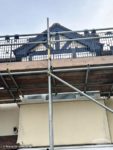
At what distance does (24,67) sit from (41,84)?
1.13 metres

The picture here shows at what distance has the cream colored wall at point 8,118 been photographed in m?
10.1

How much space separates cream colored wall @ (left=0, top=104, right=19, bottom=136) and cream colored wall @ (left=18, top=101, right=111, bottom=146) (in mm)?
567

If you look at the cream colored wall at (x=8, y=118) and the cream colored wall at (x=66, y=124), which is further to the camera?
the cream colored wall at (x=8, y=118)

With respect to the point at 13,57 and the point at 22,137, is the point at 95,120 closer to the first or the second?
the point at 22,137

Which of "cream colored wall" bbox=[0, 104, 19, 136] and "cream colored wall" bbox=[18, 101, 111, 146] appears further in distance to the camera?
"cream colored wall" bbox=[0, 104, 19, 136]

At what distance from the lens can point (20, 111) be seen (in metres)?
9.93

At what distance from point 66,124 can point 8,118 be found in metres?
2.06

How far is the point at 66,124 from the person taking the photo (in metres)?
9.59

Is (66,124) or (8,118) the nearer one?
(66,124)

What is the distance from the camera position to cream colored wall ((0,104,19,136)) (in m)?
10.1

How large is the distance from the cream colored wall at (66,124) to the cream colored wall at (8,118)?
567 mm

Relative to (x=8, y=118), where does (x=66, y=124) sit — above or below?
below

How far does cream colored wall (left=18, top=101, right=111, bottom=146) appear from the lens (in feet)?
30.6

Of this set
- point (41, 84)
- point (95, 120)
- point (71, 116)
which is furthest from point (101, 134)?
point (41, 84)
